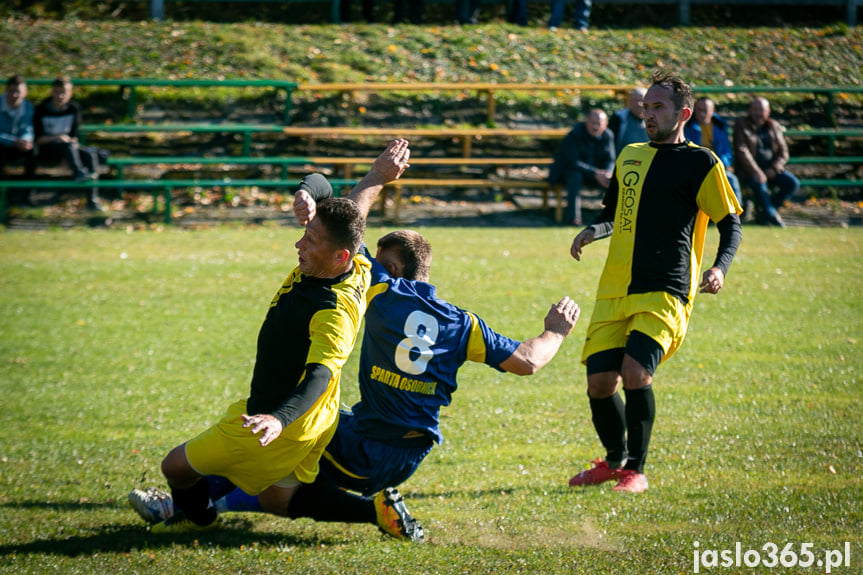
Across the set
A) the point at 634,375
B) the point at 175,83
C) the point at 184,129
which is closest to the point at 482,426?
the point at 634,375

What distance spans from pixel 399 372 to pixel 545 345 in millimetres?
715

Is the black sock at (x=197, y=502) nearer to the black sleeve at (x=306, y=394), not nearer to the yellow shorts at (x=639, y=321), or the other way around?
the black sleeve at (x=306, y=394)

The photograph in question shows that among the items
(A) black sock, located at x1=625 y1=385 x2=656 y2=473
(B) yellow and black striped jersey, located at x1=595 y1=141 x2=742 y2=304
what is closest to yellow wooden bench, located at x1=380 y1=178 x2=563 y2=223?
(B) yellow and black striped jersey, located at x1=595 y1=141 x2=742 y2=304

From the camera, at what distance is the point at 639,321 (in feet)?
17.3

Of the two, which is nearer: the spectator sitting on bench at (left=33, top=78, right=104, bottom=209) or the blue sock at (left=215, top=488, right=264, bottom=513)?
the blue sock at (left=215, top=488, right=264, bottom=513)

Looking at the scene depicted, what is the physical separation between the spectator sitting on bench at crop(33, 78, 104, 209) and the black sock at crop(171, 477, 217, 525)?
12032 millimetres

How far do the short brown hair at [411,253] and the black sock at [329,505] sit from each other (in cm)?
111

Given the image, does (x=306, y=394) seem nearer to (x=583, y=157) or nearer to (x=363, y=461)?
(x=363, y=461)

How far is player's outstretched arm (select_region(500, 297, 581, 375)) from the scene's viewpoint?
4.27 metres

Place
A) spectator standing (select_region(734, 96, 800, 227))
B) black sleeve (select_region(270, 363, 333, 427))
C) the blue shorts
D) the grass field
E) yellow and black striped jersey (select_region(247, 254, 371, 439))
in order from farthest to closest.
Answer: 1. spectator standing (select_region(734, 96, 800, 227))
2. the blue shorts
3. the grass field
4. yellow and black striped jersey (select_region(247, 254, 371, 439))
5. black sleeve (select_region(270, 363, 333, 427))

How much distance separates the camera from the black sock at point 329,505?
14.8 feet

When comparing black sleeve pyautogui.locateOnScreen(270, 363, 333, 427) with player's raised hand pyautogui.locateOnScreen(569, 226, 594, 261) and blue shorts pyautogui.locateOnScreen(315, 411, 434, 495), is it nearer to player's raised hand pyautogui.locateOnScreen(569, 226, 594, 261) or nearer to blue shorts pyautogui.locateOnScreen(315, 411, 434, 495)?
blue shorts pyautogui.locateOnScreen(315, 411, 434, 495)

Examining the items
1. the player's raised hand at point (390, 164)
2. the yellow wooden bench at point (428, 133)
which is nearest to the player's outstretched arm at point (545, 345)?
the player's raised hand at point (390, 164)

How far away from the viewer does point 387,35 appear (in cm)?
2112
